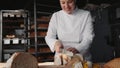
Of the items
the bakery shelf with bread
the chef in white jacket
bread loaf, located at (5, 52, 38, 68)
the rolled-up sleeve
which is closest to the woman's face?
the chef in white jacket

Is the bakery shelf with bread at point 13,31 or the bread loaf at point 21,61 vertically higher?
the bread loaf at point 21,61

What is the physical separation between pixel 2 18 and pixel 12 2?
4.79ft

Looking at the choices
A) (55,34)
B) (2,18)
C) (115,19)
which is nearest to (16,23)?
(2,18)

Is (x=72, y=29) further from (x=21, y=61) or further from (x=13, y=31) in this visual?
(x=13, y=31)

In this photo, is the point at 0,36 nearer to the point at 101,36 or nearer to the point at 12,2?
the point at 12,2

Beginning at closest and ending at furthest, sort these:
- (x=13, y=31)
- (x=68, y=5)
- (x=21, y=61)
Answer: (x=21, y=61), (x=68, y=5), (x=13, y=31)

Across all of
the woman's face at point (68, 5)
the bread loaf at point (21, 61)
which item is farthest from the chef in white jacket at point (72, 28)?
the bread loaf at point (21, 61)

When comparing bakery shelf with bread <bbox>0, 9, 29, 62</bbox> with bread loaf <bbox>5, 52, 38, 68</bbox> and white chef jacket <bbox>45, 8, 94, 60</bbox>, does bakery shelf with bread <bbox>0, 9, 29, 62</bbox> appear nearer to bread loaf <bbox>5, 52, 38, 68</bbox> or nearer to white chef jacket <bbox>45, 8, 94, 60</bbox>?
white chef jacket <bbox>45, 8, 94, 60</bbox>

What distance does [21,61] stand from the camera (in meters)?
1.02

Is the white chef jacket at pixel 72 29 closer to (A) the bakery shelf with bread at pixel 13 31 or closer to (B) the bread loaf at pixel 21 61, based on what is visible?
(B) the bread loaf at pixel 21 61

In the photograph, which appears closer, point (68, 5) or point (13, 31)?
point (68, 5)

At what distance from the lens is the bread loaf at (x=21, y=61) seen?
994mm

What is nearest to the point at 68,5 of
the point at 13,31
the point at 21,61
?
the point at 21,61

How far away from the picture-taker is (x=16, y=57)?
40.3 inches
